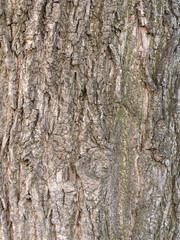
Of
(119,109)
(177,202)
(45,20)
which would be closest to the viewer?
(45,20)

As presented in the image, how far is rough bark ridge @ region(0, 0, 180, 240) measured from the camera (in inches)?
54.4

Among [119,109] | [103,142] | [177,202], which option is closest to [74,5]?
[119,109]

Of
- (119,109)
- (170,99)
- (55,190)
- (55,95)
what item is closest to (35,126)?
(55,95)

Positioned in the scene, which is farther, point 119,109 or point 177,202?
point 177,202

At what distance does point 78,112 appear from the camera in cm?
142

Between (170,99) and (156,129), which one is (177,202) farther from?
(170,99)

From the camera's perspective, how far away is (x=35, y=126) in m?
1.40

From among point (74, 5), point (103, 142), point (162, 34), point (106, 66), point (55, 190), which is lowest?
point (55, 190)

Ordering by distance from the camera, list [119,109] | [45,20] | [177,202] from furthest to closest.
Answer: [177,202] → [119,109] → [45,20]

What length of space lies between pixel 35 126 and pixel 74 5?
70 centimetres

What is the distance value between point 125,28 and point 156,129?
2.04 ft

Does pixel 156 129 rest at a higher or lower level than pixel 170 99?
lower

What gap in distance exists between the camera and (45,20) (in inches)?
53.6

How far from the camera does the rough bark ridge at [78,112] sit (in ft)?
4.53
